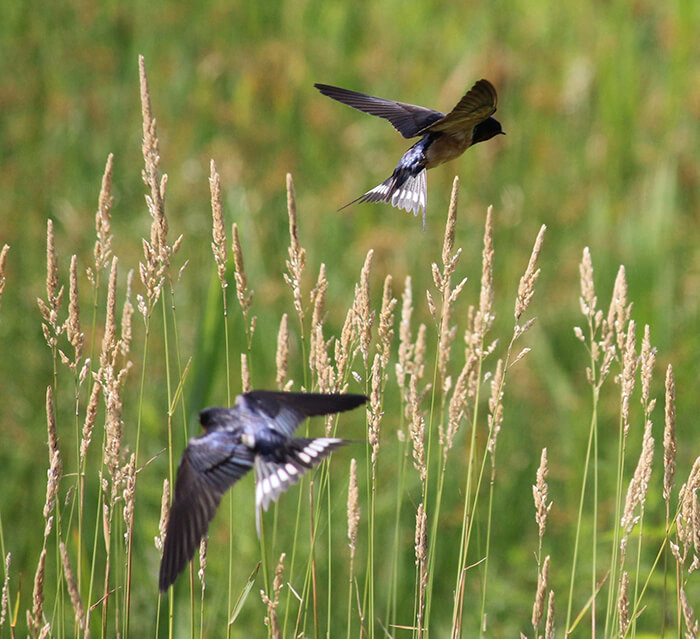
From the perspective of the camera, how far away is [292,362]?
188 inches

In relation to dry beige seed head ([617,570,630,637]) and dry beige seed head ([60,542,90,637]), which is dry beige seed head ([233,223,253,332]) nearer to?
dry beige seed head ([60,542,90,637])

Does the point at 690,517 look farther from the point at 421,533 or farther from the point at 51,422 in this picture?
the point at 51,422

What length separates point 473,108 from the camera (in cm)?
203

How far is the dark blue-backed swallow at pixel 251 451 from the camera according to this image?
1.79m

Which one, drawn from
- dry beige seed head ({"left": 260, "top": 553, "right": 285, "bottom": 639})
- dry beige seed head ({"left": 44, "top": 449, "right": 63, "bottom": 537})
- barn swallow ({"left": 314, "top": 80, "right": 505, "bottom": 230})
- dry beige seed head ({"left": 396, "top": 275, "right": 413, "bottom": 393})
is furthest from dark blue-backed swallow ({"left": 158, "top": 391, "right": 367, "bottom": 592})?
barn swallow ({"left": 314, "top": 80, "right": 505, "bottom": 230})

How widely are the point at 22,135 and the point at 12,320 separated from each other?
1.24 meters

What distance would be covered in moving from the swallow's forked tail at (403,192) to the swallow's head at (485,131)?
155 millimetres

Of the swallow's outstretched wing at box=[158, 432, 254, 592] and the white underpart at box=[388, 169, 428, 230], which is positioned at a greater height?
the white underpart at box=[388, 169, 428, 230]

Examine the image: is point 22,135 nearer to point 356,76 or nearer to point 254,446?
point 356,76

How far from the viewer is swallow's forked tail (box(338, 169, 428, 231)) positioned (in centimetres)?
245

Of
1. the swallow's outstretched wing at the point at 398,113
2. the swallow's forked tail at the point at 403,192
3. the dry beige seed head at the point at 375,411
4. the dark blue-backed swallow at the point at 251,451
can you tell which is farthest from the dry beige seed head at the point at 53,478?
the swallow's outstretched wing at the point at 398,113

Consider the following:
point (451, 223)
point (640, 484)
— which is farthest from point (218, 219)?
point (640, 484)

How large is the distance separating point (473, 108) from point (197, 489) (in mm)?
901

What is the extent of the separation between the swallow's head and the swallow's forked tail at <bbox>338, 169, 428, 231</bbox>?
0.15 m
